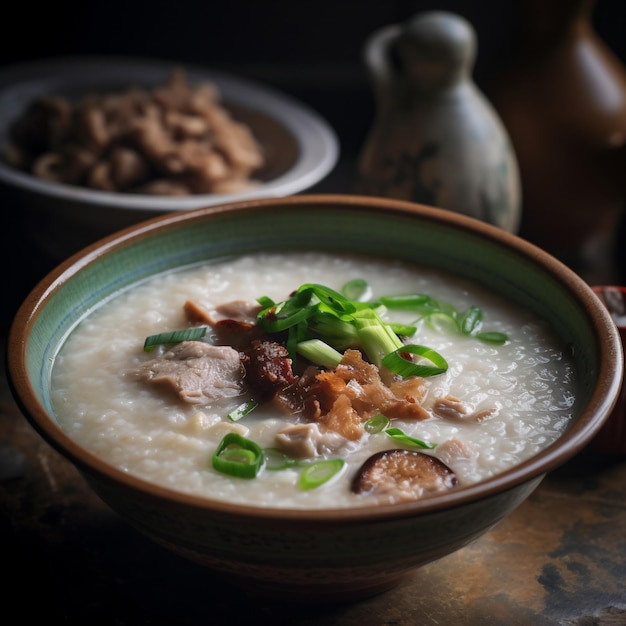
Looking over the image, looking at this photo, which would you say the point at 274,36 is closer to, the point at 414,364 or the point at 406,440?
the point at 414,364

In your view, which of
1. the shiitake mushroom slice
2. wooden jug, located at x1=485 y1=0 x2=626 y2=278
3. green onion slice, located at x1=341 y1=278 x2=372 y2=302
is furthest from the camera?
wooden jug, located at x1=485 y1=0 x2=626 y2=278

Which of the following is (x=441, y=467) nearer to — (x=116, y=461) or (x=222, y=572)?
(x=222, y=572)

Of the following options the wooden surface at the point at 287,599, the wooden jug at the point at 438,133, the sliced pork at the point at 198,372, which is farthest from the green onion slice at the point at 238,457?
the wooden jug at the point at 438,133

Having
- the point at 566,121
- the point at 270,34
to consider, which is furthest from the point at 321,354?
the point at 270,34

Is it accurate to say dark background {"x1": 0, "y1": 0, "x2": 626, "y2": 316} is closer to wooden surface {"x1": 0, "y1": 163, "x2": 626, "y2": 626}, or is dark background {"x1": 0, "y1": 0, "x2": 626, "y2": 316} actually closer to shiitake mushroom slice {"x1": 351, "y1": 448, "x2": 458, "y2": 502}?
wooden surface {"x1": 0, "y1": 163, "x2": 626, "y2": 626}

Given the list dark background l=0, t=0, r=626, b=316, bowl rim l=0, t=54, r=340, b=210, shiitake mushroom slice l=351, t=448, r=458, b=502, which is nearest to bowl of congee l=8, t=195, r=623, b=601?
shiitake mushroom slice l=351, t=448, r=458, b=502

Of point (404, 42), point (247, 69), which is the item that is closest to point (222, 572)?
point (404, 42)

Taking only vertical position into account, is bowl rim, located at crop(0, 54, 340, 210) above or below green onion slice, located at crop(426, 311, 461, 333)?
below
